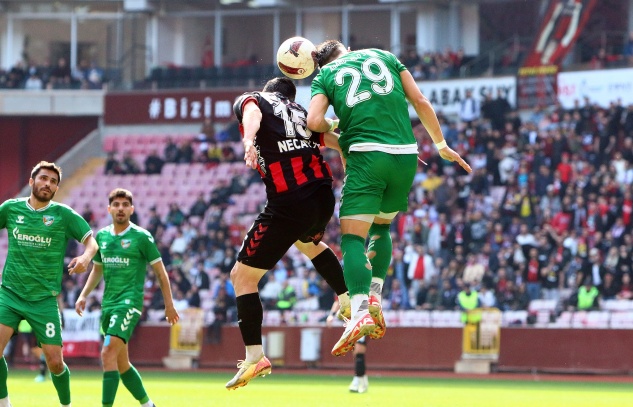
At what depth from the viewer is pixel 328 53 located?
9.67 metres

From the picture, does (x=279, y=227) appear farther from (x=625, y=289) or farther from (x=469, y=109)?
(x=469, y=109)

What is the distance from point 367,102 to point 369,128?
0.66ft

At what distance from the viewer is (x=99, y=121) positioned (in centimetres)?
4012

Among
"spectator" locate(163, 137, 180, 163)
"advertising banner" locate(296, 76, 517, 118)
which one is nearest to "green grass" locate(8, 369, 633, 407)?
"advertising banner" locate(296, 76, 517, 118)

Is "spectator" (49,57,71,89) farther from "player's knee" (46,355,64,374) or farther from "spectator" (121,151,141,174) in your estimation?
"player's knee" (46,355,64,374)

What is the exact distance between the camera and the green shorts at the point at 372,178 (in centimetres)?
913

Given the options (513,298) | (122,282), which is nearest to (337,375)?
(513,298)

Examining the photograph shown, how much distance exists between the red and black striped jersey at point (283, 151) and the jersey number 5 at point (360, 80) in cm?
47

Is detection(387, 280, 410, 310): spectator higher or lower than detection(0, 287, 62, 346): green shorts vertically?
lower

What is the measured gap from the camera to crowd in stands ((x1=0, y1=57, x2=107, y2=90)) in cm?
3988

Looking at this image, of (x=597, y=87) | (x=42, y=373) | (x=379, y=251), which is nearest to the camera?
(x=379, y=251)

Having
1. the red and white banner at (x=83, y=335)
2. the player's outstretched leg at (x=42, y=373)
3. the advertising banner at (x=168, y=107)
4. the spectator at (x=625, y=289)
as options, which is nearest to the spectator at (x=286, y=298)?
the red and white banner at (x=83, y=335)

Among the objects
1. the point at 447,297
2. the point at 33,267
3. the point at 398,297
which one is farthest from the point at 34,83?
the point at 33,267

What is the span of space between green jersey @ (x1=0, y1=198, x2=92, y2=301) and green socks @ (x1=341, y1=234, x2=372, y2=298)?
11.7 ft
